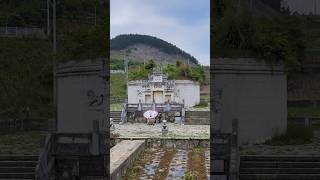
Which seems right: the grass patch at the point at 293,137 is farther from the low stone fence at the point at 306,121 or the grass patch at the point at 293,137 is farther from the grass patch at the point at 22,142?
the grass patch at the point at 22,142

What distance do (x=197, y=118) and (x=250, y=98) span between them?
59.4ft

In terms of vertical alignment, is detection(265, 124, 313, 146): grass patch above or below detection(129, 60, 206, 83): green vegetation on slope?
below

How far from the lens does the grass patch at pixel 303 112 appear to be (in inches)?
298

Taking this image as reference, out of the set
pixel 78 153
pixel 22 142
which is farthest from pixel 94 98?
pixel 22 142

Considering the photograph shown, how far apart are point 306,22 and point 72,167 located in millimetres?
4271

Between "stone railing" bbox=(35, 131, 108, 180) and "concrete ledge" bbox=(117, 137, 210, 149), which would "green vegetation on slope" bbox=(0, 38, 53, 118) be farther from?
"concrete ledge" bbox=(117, 137, 210, 149)

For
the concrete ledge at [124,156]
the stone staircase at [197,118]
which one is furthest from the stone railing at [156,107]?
the concrete ledge at [124,156]

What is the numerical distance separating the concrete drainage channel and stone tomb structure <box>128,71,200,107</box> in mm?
14168

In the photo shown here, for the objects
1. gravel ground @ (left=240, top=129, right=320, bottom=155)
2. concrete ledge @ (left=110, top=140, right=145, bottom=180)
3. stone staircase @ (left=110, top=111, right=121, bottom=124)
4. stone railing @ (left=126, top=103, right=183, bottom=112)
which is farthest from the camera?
stone railing @ (left=126, top=103, right=183, bottom=112)

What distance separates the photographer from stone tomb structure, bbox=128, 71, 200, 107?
31188mm

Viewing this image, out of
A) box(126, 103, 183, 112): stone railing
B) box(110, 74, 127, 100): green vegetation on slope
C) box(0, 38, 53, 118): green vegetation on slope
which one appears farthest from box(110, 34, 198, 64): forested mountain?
box(0, 38, 53, 118): green vegetation on slope

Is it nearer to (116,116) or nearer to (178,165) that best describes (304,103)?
(178,165)

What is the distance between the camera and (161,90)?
31.3 m

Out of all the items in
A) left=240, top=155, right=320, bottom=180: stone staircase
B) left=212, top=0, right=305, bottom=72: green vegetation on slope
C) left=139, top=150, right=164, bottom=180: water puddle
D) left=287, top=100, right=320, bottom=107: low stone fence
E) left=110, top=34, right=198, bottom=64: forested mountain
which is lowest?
left=139, top=150, right=164, bottom=180: water puddle
